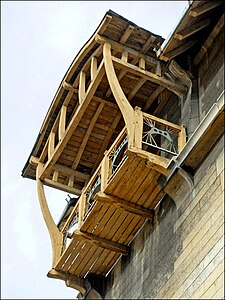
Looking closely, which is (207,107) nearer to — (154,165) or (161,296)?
(154,165)

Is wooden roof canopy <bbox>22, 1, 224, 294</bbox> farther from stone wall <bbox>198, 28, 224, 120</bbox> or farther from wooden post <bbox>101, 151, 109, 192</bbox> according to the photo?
stone wall <bbox>198, 28, 224, 120</bbox>

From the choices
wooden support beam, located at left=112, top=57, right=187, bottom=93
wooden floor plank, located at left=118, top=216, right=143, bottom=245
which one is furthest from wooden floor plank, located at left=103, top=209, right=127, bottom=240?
wooden support beam, located at left=112, top=57, right=187, bottom=93

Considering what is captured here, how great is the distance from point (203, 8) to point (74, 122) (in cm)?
422

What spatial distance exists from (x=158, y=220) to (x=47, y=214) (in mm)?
3760

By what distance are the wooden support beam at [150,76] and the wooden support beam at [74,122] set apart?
0.42 meters

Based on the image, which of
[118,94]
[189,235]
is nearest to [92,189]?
[118,94]

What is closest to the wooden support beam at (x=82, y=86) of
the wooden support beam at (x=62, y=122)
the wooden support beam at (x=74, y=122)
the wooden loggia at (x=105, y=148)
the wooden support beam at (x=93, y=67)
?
the wooden loggia at (x=105, y=148)

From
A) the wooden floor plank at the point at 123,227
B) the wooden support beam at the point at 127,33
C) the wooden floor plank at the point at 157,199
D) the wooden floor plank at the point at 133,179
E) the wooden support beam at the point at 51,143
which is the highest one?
the wooden support beam at the point at 127,33

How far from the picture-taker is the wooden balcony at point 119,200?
1277 centimetres

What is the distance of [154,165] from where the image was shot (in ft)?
41.3

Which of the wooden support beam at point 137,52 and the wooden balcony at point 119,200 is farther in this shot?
the wooden support beam at point 137,52

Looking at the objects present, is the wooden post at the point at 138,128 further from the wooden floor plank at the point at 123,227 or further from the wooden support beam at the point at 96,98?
the wooden support beam at the point at 96,98

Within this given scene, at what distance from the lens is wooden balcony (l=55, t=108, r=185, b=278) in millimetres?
12766

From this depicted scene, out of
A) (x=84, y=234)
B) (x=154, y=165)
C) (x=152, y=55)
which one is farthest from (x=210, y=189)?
(x=152, y=55)
